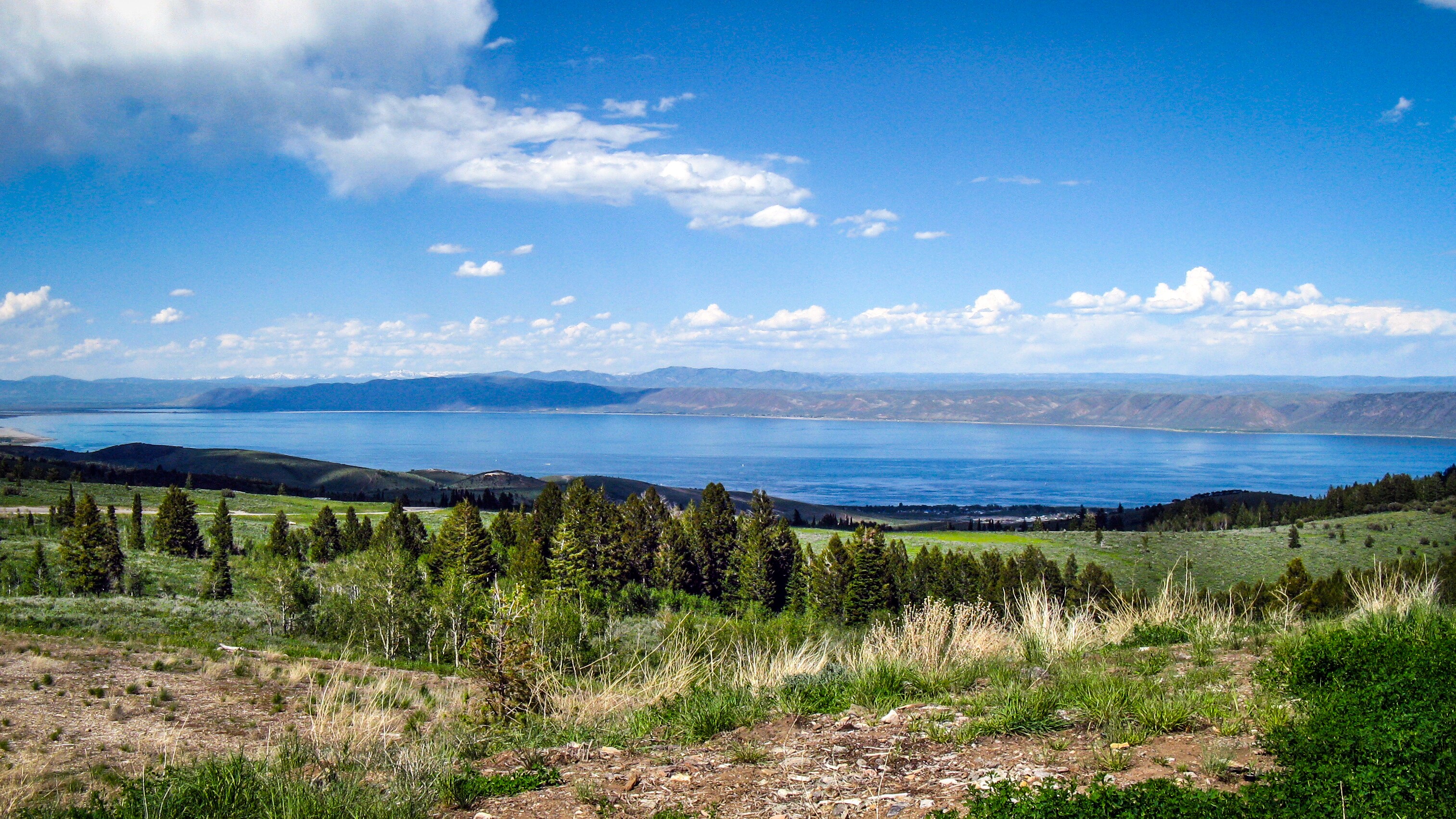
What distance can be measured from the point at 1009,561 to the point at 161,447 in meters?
181

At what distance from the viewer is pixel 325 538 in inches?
2117

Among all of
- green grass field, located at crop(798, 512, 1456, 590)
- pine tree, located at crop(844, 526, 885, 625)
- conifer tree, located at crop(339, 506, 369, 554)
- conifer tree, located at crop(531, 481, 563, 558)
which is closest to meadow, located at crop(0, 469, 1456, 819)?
pine tree, located at crop(844, 526, 885, 625)

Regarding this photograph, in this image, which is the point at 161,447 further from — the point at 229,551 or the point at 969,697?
the point at 969,697

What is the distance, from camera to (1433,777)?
3.35 metres

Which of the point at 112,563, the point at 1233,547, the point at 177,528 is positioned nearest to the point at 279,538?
the point at 177,528

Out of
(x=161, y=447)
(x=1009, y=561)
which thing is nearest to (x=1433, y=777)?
(x=1009, y=561)

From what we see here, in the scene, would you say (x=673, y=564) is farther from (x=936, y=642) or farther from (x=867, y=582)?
(x=936, y=642)

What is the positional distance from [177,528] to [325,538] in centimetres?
841

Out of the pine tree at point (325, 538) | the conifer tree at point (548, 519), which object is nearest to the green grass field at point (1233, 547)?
the conifer tree at point (548, 519)

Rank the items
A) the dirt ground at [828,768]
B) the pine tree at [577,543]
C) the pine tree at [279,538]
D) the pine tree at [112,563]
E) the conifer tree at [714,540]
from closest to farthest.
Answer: the dirt ground at [828,768], the pine tree at [112,563], the pine tree at [577,543], the pine tree at [279,538], the conifer tree at [714,540]

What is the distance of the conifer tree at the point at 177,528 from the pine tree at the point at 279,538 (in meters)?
4.34

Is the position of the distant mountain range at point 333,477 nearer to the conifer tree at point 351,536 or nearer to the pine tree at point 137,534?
the conifer tree at point 351,536

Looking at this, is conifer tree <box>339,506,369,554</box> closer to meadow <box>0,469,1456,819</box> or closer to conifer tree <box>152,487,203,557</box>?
conifer tree <box>152,487,203,557</box>

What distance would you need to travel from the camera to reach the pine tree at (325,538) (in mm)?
51719
